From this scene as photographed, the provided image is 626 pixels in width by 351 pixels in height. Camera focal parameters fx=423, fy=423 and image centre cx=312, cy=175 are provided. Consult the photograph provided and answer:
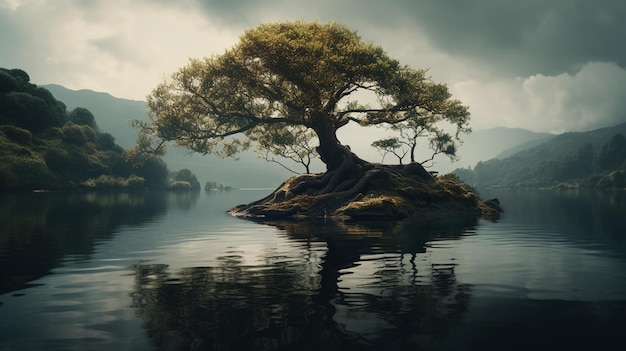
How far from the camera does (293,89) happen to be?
44.5 meters

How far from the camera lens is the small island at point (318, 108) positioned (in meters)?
39.3

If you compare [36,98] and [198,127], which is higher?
[36,98]

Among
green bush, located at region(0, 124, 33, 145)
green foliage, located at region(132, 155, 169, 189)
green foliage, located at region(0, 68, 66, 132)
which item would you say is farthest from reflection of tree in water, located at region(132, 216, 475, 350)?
green foliage, located at region(132, 155, 169, 189)

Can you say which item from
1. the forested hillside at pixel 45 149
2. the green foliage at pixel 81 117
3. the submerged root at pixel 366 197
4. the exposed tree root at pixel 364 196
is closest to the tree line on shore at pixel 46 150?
the forested hillside at pixel 45 149

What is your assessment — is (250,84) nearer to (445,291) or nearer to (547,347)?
(445,291)

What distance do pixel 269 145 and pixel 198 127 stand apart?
12822 mm

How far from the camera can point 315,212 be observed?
39312 mm

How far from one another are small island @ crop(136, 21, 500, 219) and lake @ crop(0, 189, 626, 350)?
20.2 m

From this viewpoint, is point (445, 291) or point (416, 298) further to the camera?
point (445, 291)

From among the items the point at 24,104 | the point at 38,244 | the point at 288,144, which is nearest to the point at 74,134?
the point at 24,104

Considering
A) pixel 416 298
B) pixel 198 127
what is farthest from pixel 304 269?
pixel 198 127

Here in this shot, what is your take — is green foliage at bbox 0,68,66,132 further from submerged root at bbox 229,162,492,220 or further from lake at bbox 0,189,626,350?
lake at bbox 0,189,626,350

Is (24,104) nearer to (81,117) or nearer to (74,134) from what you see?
(74,134)

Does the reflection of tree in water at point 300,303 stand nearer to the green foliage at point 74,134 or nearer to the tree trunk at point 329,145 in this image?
the tree trunk at point 329,145
